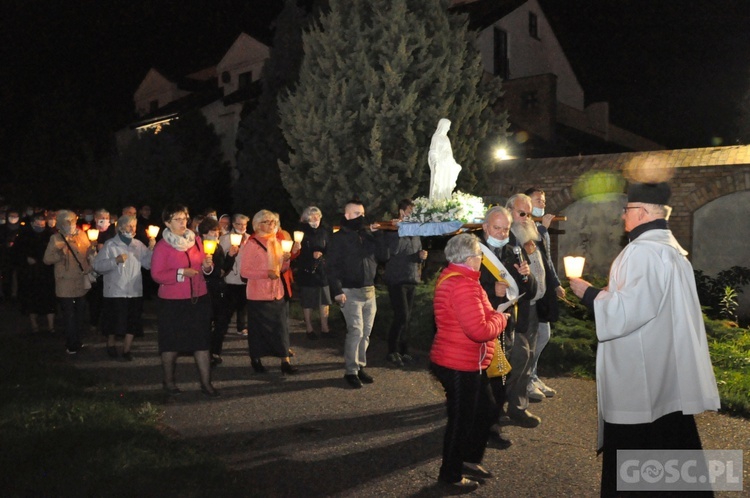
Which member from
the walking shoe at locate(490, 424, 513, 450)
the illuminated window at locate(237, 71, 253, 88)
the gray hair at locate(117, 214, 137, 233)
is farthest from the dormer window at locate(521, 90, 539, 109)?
the walking shoe at locate(490, 424, 513, 450)

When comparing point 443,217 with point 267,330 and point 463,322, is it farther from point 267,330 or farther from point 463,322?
point 463,322

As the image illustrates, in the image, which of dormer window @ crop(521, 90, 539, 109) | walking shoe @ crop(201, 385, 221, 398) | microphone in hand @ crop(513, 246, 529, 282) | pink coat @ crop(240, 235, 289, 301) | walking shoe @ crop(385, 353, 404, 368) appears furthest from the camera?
dormer window @ crop(521, 90, 539, 109)

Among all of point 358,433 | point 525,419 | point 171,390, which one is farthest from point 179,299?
point 525,419

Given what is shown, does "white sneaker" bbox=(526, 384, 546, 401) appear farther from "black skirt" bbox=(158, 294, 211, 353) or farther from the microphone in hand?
"black skirt" bbox=(158, 294, 211, 353)

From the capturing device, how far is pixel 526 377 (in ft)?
21.7

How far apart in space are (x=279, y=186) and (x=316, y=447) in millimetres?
18032

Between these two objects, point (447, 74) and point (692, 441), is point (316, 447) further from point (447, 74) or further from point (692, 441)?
point (447, 74)

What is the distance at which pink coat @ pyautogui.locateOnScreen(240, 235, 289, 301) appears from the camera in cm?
844

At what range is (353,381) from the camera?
26.0 feet

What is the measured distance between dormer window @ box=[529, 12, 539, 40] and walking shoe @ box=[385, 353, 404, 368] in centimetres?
2483

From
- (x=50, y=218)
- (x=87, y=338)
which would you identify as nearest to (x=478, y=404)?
(x=87, y=338)

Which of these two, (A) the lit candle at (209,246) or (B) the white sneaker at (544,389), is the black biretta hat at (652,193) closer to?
(B) the white sneaker at (544,389)

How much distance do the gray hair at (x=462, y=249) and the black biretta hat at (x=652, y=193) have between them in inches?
50.9

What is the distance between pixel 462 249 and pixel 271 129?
64.8ft
